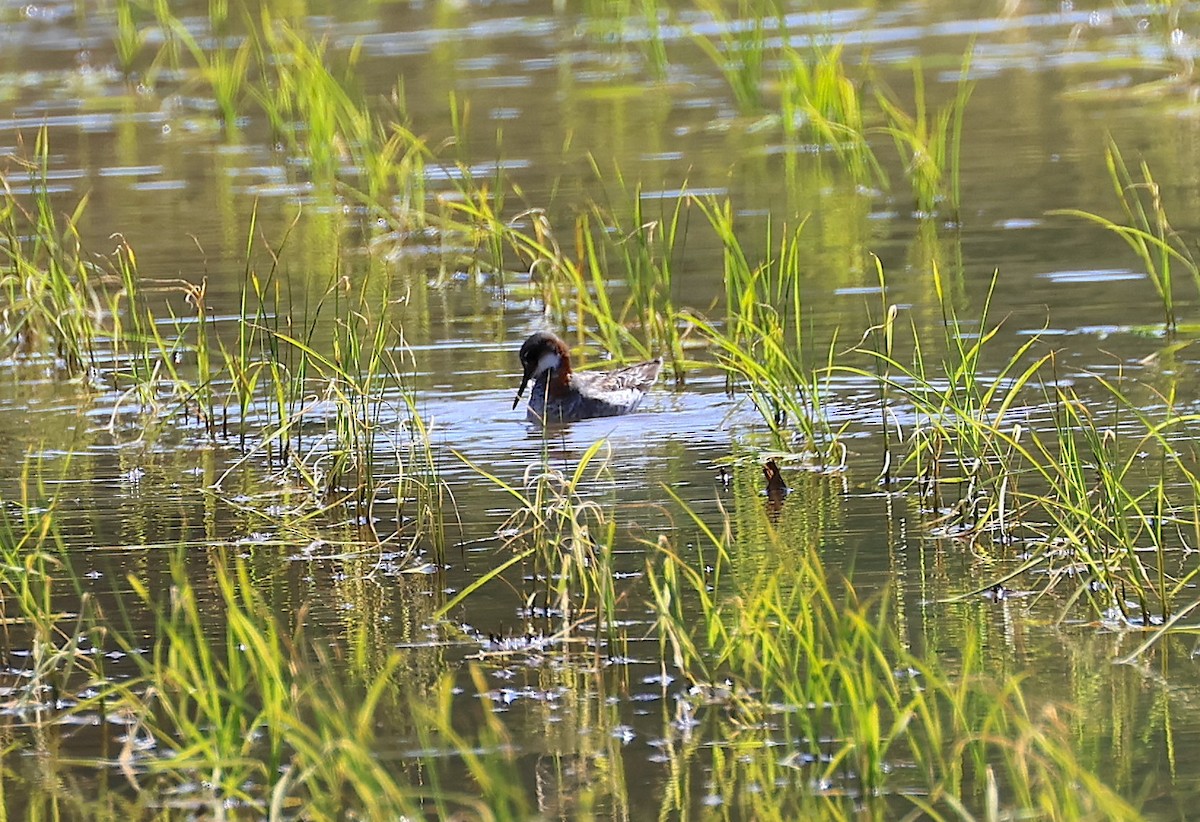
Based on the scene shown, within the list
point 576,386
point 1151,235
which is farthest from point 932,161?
point 1151,235

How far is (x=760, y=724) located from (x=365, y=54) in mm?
13159

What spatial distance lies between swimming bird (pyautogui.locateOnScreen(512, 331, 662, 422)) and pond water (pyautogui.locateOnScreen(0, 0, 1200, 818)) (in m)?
0.14

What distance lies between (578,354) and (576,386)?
1026 mm

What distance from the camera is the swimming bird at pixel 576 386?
28.4ft

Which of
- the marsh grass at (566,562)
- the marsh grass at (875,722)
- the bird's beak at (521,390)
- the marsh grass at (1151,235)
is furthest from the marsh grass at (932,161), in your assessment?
the marsh grass at (875,722)

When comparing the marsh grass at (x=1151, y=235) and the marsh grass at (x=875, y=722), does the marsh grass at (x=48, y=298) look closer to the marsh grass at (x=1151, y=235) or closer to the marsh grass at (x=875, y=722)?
the marsh grass at (x=1151, y=235)

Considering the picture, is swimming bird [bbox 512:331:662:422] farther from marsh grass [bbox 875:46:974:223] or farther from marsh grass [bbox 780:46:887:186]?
marsh grass [bbox 780:46:887:186]

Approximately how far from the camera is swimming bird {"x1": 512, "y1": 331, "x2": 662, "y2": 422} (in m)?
8.66

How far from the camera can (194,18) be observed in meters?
19.3

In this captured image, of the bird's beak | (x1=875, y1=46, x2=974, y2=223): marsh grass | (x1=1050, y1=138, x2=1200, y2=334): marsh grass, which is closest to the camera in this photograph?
(x1=1050, y1=138, x2=1200, y2=334): marsh grass

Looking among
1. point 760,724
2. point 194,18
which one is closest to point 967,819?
point 760,724

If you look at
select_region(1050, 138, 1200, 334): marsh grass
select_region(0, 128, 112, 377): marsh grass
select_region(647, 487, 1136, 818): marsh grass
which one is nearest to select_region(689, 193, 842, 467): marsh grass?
select_region(1050, 138, 1200, 334): marsh grass

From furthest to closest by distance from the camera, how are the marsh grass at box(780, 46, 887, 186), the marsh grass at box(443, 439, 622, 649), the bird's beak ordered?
1. the marsh grass at box(780, 46, 887, 186)
2. the bird's beak
3. the marsh grass at box(443, 439, 622, 649)

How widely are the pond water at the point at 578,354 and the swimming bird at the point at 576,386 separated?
14 cm
